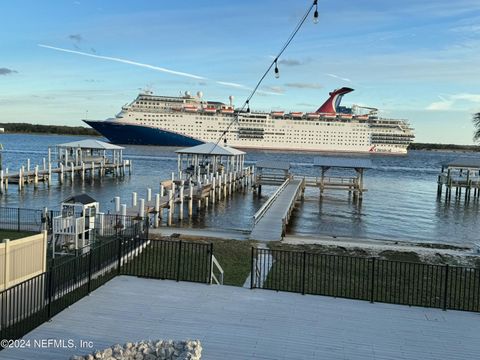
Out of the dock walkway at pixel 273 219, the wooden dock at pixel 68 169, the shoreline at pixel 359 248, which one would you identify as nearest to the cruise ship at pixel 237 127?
the wooden dock at pixel 68 169

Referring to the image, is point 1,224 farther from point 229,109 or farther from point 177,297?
point 229,109

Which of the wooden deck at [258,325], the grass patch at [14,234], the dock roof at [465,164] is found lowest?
the grass patch at [14,234]

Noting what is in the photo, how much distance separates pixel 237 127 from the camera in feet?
A: 384

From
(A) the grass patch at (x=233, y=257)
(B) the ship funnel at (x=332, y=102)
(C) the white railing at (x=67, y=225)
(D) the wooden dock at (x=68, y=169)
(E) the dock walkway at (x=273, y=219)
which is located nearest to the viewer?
(A) the grass patch at (x=233, y=257)

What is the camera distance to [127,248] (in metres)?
13.4

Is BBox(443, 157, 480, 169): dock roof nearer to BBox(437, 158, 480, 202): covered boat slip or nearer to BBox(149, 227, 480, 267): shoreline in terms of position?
BBox(437, 158, 480, 202): covered boat slip

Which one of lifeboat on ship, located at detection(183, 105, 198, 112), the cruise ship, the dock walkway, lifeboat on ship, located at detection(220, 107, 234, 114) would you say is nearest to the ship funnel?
the cruise ship

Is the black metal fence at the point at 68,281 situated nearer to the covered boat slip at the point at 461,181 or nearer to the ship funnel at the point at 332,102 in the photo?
the covered boat slip at the point at 461,181

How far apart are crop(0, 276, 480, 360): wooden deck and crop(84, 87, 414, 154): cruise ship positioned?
101696 millimetres

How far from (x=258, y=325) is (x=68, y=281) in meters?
3.73

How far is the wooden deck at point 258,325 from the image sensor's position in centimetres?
745

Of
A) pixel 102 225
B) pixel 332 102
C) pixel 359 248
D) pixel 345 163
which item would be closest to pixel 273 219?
pixel 359 248

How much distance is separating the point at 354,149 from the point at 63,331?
116m

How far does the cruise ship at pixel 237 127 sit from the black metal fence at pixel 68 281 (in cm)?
9819
